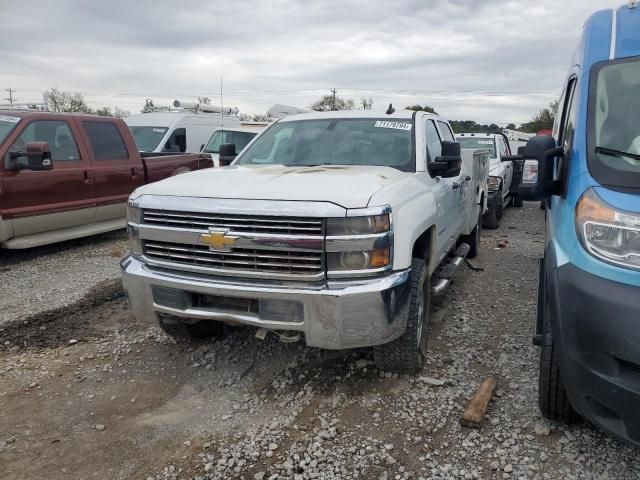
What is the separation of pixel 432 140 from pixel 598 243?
2.64 m

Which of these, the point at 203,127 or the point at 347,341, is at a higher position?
the point at 203,127

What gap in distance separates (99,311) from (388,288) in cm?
314

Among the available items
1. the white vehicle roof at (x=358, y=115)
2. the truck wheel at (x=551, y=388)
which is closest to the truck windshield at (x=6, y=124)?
the white vehicle roof at (x=358, y=115)

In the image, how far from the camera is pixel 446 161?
163 inches

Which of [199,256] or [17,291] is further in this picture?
[17,291]

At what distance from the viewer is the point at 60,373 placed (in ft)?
12.1

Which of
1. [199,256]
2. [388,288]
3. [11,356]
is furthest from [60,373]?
[388,288]

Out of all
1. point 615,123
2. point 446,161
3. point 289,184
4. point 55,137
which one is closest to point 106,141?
point 55,137

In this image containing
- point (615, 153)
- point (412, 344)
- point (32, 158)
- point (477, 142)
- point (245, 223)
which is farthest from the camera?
point (477, 142)

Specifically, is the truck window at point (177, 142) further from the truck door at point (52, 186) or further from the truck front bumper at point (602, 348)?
the truck front bumper at point (602, 348)

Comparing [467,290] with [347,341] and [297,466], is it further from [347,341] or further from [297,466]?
[297,466]

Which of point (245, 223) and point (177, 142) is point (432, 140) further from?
point (177, 142)

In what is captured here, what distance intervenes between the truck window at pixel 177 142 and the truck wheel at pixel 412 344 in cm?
918

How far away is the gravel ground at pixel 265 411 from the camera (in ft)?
8.82
